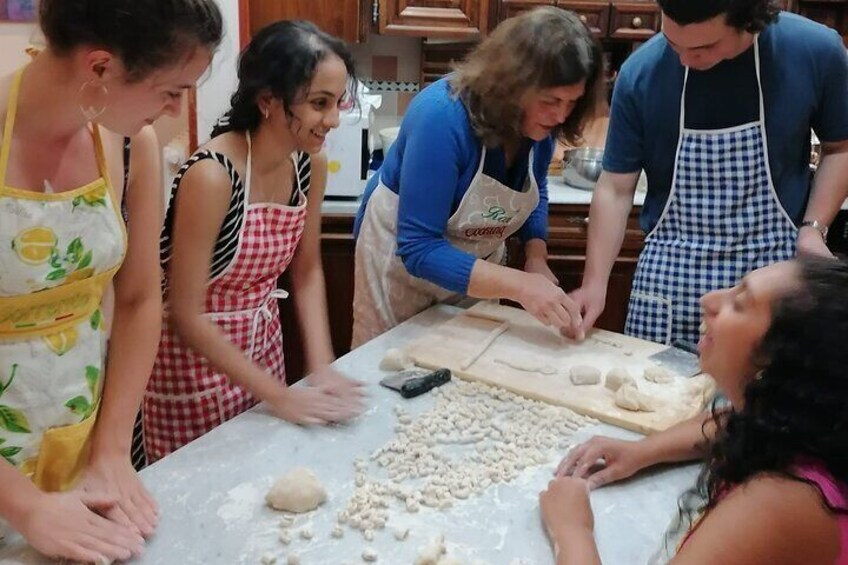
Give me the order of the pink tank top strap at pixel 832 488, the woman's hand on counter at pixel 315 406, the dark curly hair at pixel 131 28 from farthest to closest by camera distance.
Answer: the woman's hand on counter at pixel 315 406 → the dark curly hair at pixel 131 28 → the pink tank top strap at pixel 832 488

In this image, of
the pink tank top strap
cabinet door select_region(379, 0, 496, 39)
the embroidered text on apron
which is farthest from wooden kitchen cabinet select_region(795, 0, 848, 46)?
the pink tank top strap

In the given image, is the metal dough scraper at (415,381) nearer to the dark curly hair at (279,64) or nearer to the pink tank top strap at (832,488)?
the dark curly hair at (279,64)

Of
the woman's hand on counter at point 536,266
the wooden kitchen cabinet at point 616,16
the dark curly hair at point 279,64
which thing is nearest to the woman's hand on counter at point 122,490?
the dark curly hair at point 279,64

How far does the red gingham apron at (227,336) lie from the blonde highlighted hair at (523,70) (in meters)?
0.40

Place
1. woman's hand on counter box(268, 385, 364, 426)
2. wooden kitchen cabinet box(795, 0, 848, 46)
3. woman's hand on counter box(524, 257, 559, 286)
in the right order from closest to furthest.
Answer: woman's hand on counter box(268, 385, 364, 426)
woman's hand on counter box(524, 257, 559, 286)
wooden kitchen cabinet box(795, 0, 848, 46)

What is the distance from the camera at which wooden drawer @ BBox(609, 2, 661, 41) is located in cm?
291

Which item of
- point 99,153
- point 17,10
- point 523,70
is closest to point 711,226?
point 523,70

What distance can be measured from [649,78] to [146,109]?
3.60ft

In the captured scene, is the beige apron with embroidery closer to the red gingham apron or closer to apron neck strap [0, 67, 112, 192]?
apron neck strap [0, 67, 112, 192]

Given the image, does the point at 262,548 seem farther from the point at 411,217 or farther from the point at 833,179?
the point at 833,179

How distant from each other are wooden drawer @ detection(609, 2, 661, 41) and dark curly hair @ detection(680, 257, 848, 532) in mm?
2199

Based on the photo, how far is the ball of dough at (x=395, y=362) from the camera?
1467 mm

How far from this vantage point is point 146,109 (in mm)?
989

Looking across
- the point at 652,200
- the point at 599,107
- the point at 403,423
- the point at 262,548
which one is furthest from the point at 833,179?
the point at 262,548
